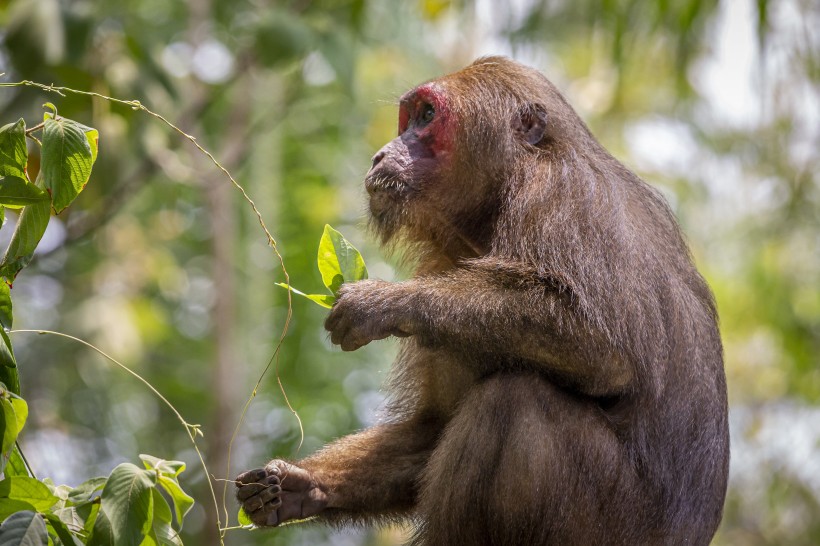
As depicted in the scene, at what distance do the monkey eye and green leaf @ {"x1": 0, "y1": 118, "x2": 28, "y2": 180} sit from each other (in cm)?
226

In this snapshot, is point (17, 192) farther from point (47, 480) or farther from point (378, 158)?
point (378, 158)

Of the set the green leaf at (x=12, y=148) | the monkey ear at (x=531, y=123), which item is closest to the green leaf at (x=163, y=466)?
the green leaf at (x=12, y=148)

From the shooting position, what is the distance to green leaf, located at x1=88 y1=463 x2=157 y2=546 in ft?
10.5

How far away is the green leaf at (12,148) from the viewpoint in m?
3.37

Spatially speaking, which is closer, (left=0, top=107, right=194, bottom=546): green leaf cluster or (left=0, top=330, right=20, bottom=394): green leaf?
(left=0, top=107, right=194, bottom=546): green leaf cluster

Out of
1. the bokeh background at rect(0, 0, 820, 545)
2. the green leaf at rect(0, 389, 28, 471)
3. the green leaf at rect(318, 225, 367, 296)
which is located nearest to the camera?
the green leaf at rect(0, 389, 28, 471)

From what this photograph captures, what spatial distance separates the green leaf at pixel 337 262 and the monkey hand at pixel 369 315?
0.45 feet

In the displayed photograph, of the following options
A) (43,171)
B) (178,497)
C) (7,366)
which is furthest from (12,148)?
(178,497)

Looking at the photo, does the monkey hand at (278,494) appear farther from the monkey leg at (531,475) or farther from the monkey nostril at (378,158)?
the monkey nostril at (378,158)

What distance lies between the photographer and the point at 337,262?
4.56 metres

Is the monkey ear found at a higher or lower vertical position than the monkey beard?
higher

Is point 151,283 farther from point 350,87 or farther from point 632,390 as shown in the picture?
point 632,390

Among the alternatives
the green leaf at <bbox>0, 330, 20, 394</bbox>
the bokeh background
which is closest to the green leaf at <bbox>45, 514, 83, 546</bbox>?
the green leaf at <bbox>0, 330, 20, 394</bbox>

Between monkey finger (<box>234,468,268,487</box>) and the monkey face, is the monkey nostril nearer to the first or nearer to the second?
the monkey face
